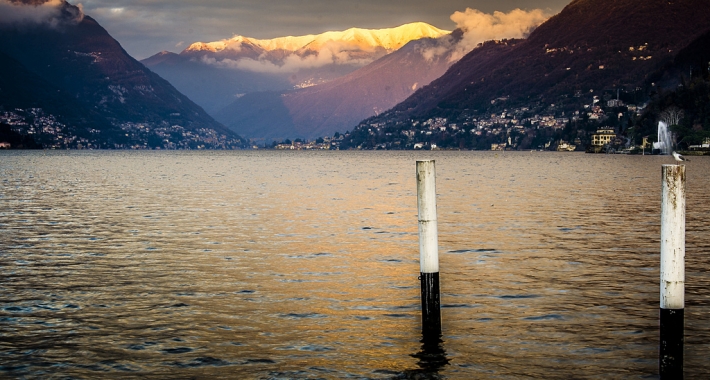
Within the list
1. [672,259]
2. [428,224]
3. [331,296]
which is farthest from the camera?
[331,296]

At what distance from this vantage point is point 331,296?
20.2 m

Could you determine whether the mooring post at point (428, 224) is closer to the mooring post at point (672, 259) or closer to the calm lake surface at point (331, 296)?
the calm lake surface at point (331, 296)

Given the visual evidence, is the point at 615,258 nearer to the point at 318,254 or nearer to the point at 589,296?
the point at 589,296

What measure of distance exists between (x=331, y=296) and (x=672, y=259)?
980 centimetres

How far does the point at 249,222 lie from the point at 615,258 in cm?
1896

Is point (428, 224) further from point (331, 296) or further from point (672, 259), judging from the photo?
point (331, 296)

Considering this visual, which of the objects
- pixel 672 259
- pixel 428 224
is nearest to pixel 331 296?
pixel 428 224

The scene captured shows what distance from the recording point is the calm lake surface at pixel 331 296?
47.6ft

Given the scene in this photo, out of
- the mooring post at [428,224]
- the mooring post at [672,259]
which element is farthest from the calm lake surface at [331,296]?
the mooring post at [428,224]

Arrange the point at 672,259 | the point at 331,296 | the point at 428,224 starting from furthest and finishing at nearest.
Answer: the point at 331,296
the point at 428,224
the point at 672,259

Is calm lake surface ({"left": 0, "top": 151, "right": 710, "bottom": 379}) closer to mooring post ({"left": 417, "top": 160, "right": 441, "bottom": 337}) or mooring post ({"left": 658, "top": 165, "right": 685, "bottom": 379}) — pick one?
mooring post ({"left": 658, "top": 165, "right": 685, "bottom": 379})

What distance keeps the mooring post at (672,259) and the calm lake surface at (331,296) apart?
45.4 inches

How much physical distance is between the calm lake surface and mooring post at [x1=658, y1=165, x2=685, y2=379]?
1154mm

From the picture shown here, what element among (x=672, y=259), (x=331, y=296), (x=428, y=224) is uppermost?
(x=428, y=224)
